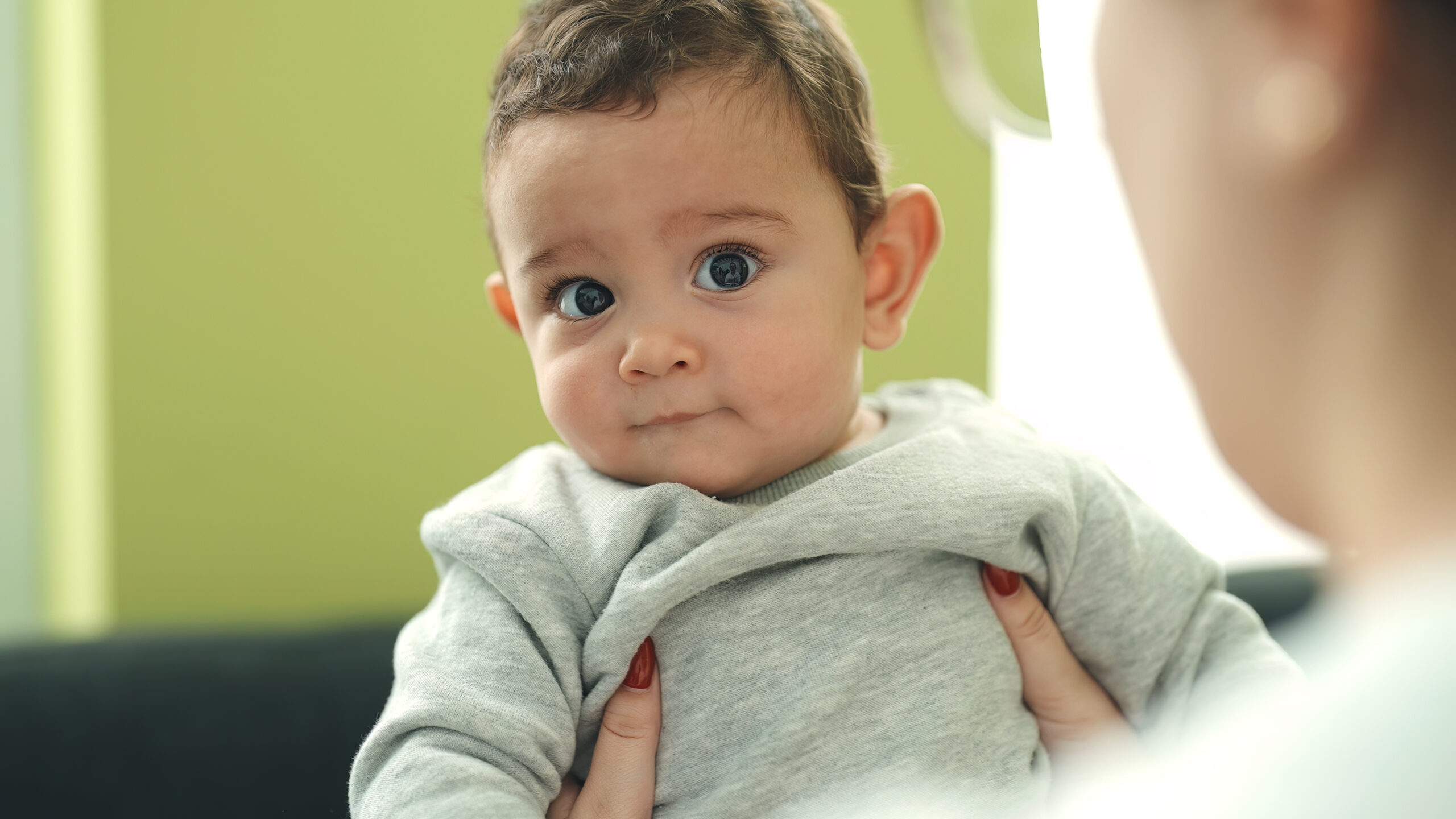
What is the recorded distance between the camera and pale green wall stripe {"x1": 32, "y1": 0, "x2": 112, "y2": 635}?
1885mm

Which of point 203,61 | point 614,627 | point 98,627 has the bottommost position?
point 98,627

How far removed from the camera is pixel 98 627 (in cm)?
197

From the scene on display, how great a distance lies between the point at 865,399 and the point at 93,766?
110 centimetres

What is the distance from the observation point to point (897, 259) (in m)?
0.99

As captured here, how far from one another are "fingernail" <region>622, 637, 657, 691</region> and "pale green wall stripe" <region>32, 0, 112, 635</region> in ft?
5.06

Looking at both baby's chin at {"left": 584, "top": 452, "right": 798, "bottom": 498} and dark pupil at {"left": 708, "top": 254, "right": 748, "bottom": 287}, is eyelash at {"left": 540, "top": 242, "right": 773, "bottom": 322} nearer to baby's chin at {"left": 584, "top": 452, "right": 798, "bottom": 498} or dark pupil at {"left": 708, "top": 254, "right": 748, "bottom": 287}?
dark pupil at {"left": 708, "top": 254, "right": 748, "bottom": 287}

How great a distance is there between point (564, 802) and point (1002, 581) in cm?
41

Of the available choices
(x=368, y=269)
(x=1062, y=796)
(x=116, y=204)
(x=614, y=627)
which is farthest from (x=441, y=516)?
(x=116, y=204)

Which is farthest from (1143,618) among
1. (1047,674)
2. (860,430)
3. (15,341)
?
(15,341)

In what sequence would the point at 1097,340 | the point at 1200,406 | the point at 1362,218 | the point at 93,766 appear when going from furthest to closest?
the point at 1097,340 → the point at 93,766 → the point at 1200,406 → the point at 1362,218

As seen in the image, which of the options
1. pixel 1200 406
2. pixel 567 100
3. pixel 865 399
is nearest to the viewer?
pixel 1200 406

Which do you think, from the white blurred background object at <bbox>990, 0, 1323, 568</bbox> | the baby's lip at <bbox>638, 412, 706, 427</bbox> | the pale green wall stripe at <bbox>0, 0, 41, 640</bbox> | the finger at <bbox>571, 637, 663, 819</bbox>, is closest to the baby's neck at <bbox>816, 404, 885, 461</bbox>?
the baby's lip at <bbox>638, 412, 706, 427</bbox>

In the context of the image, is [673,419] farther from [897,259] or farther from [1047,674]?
[1047,674]

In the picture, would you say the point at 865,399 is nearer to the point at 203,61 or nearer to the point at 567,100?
the point at 567,100
